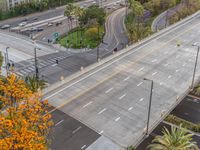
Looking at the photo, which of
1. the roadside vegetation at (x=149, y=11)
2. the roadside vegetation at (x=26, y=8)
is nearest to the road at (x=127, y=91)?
the roadside vegetation at (x=149, y=11)

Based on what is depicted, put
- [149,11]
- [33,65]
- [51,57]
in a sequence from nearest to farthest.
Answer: [33,65] → [51,57] → [149,11]

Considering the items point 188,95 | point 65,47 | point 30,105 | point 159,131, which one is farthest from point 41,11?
point 30,105

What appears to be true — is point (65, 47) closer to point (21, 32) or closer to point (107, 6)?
A: point (21, 32)

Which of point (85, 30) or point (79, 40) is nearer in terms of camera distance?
point (79, 40)

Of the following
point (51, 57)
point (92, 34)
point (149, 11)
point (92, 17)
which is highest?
point (92, 17)

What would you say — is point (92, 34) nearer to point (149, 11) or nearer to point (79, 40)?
point (79, 40)

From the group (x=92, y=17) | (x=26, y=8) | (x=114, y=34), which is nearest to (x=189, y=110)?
(x=114, y=34)
